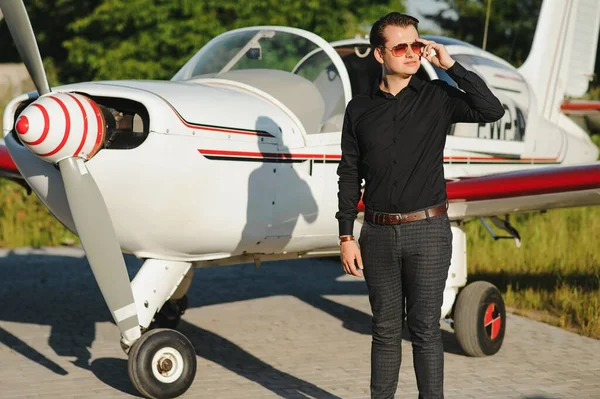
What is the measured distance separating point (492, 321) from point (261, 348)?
160 centimetres

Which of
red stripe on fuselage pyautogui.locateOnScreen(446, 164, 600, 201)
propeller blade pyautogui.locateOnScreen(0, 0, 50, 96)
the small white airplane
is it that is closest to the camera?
the small white airplane

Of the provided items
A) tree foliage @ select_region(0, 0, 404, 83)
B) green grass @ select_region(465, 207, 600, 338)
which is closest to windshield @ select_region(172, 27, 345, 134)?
green grass @ select_region(465, 207, 600, 338)

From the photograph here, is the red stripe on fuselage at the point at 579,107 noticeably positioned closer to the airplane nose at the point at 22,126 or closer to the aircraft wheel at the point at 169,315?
the aircraft wheel at the point at 169,315

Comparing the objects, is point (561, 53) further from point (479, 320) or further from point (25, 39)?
point (25, 39)

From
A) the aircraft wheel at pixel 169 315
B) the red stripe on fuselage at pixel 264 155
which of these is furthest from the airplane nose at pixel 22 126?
the aircraft wheel at pixel 169 315

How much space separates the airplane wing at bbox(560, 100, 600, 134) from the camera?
943cm

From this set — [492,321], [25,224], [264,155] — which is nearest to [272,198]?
[264,155]

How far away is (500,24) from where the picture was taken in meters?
27.3

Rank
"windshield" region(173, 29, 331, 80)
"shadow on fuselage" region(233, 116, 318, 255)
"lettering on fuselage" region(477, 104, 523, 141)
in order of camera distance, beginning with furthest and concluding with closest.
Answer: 1. "lettering on fuselage" region(477, 104, 523, 141)
2. "windshield" region(173, 29, 331, 80)
3. "shadow on fuselage" region(233, 116, 318, 255)

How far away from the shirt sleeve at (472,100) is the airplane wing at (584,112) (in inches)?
210

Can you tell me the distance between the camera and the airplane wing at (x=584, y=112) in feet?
30.9

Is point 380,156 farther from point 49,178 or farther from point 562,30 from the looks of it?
point 562,30

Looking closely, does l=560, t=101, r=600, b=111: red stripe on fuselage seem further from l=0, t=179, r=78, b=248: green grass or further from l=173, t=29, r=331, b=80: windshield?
l=0, t=179, r=78, b=248: green grass

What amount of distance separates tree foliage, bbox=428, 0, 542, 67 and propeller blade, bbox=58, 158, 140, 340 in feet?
70.6
